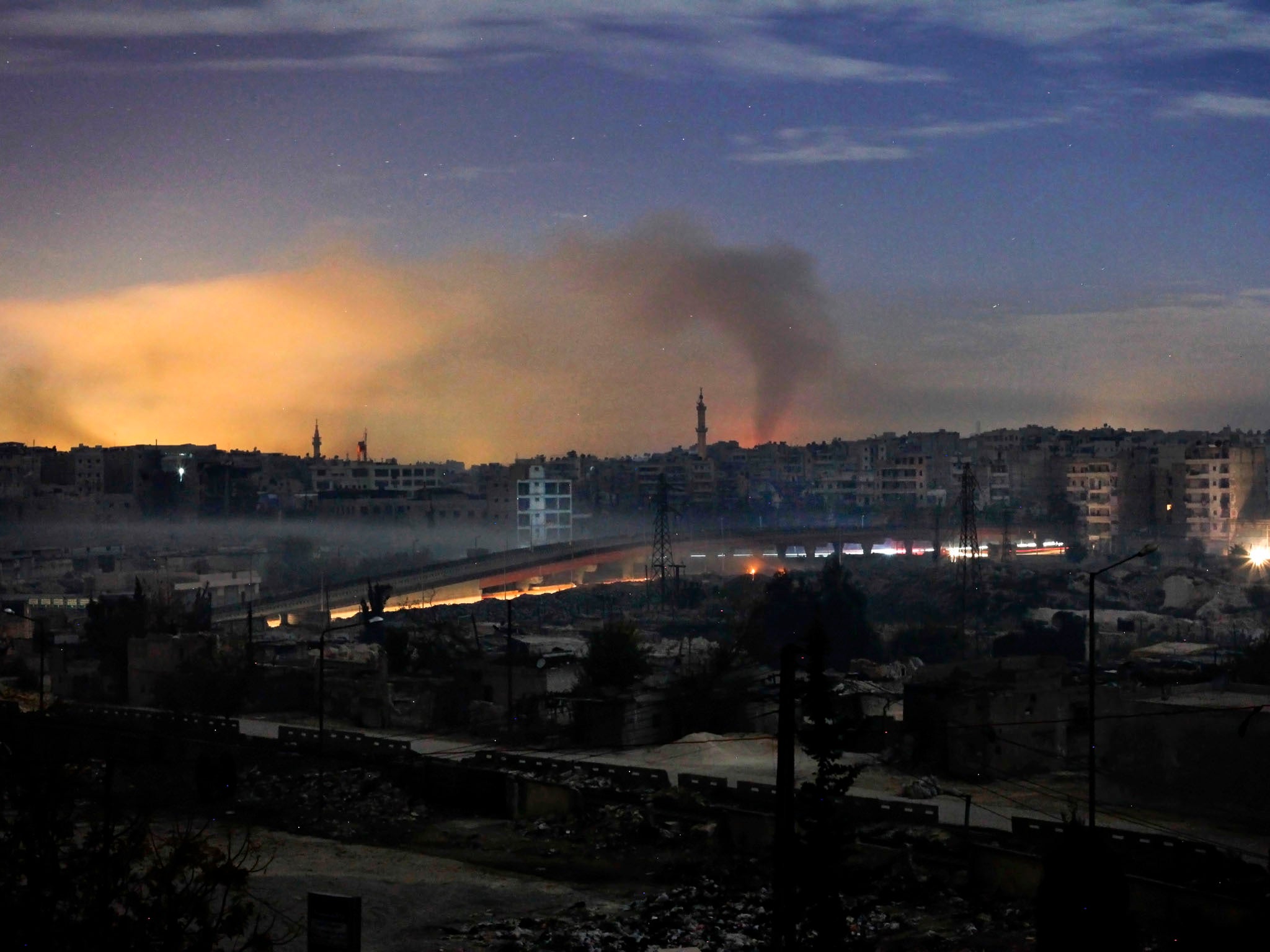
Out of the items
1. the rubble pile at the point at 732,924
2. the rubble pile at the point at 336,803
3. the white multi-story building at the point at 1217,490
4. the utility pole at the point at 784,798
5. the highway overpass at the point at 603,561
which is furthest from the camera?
the white multi-story building at the point at 1217,490

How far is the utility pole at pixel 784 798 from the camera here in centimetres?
1003

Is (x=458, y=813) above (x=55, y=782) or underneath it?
underneath

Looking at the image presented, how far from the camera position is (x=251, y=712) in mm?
38531

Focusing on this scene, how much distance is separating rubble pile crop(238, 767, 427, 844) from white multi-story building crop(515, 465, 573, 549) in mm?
87024

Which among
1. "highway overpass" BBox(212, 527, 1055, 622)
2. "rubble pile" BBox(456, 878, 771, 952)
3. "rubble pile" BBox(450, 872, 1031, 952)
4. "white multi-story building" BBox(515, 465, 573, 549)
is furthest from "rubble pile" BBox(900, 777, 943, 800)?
"white multi-story building" BBox(515, 465, 573, 549)

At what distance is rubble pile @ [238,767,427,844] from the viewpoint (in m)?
25.2

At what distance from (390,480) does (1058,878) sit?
13268cm

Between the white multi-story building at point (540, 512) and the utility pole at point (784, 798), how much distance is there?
345 ft

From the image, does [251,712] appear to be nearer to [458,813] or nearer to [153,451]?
[458,813]

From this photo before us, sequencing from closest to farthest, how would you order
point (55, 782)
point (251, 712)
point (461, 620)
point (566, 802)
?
point (55, 782), point (566, 802), point (251, 712), point (461, 620)

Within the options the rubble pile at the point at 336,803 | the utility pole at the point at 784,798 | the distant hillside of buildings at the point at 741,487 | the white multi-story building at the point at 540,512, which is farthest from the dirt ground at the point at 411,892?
the white multi-story building at the point at 540,512

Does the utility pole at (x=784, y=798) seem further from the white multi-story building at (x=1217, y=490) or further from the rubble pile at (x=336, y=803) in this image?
the white multi-story building at (x=1217, y=490)

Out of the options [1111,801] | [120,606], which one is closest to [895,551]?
[120,606]

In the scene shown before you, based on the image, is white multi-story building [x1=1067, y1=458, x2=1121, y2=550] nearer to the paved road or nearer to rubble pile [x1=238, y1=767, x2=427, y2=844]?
the paved road
